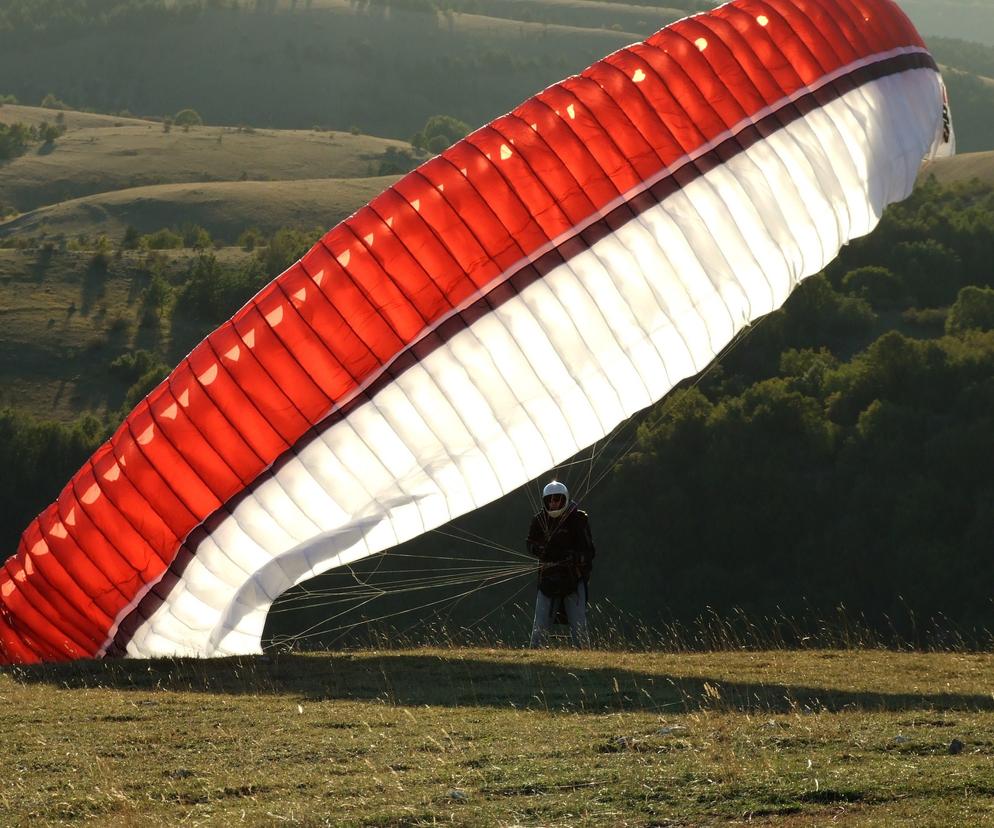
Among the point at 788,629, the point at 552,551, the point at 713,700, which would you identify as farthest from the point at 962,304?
the point at 713,700

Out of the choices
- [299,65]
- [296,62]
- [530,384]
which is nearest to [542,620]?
[530,384]

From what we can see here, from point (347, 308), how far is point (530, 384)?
1.45m

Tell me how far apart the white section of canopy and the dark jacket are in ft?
2.83

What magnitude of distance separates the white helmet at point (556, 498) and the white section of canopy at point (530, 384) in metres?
0.68

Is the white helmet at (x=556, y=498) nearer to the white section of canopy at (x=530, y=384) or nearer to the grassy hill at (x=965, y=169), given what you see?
the white section of canopy at (x=530, y=384)

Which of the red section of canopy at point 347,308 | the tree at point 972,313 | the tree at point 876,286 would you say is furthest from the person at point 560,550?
the tree at point 876,286

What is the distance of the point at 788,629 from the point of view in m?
29.4

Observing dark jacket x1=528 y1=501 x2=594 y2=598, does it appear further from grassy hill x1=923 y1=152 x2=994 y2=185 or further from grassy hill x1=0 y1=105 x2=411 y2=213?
grassy hill x1=0 y1=105 x2=411 y2=213

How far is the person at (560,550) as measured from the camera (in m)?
12.4

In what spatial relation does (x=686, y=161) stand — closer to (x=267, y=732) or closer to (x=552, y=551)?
(x=552, y=551)

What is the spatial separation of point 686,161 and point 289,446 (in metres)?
3.63

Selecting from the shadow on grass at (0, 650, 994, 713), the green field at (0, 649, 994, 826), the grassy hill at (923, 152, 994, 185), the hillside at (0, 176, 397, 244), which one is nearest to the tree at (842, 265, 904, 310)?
the grassy hill at (923, 152, 994, 185)

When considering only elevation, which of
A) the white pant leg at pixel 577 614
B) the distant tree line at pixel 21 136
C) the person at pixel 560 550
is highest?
the distant tree line at pixel 21 136

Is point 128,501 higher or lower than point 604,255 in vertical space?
lower
